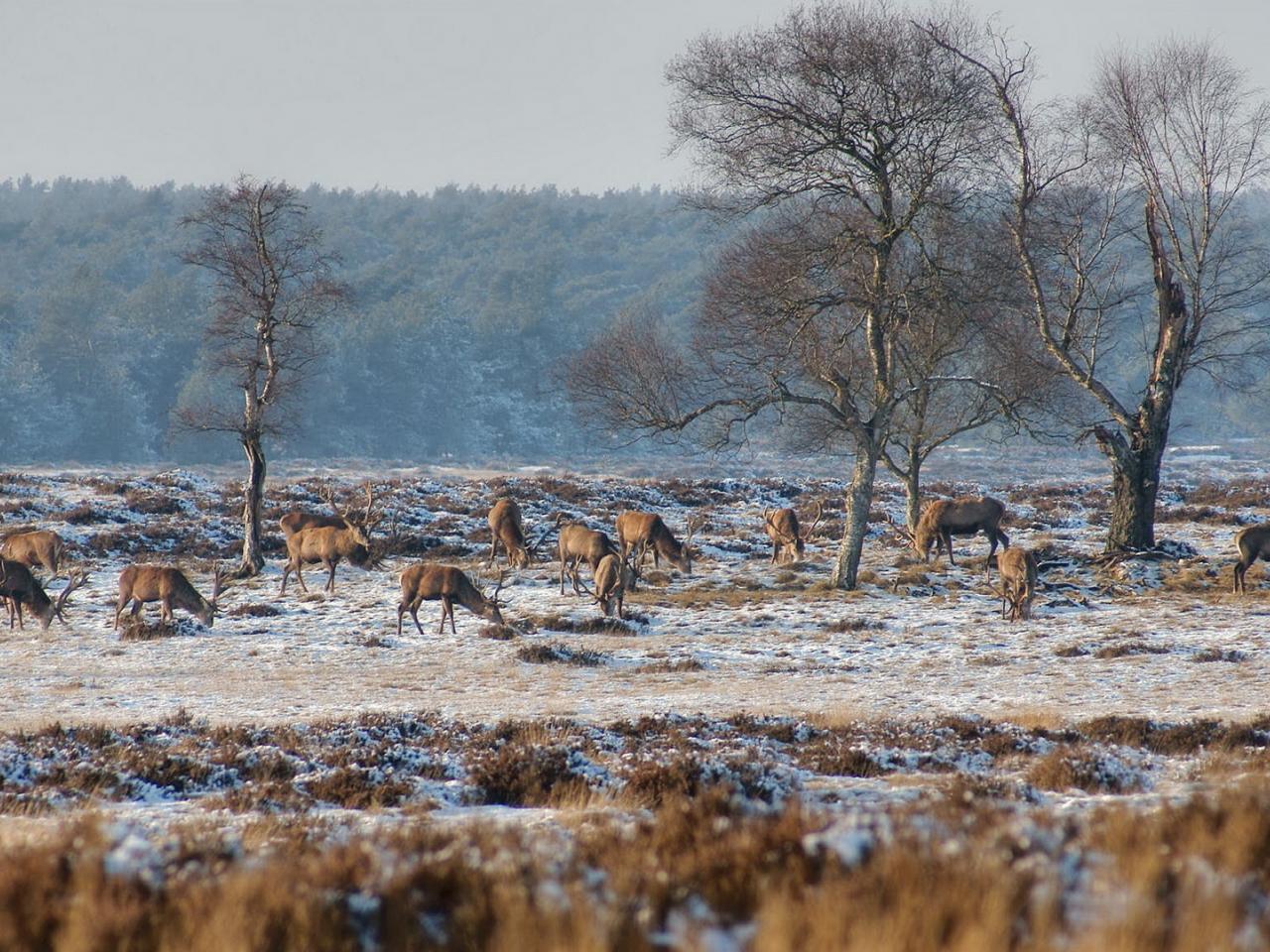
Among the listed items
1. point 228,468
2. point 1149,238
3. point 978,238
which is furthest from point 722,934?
point 228,468

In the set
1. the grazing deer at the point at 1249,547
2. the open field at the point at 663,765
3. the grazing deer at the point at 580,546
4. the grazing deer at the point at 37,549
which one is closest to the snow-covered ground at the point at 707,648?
the open field at the point at 663,765

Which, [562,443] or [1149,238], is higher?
[1149,238]

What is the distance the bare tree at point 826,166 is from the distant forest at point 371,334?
163ft

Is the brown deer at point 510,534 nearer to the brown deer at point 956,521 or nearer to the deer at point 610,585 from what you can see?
the deer at point 610,585

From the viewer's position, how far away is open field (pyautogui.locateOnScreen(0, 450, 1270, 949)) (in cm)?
376

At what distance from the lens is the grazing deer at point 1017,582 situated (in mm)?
18625

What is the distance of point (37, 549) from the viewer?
70.2ft

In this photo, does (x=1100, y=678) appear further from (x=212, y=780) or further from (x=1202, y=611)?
(x=212, y=780)

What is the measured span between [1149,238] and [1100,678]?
37.7 feet

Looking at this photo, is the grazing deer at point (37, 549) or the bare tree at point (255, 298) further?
the bare tree at point (255, 298)

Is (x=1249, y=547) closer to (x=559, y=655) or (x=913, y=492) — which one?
(x=913, y=492)

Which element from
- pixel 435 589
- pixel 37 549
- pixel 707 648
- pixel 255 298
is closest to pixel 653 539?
pixel 435 589

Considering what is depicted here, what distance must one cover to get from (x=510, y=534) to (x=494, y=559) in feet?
4.58

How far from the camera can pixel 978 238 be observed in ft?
83.8
